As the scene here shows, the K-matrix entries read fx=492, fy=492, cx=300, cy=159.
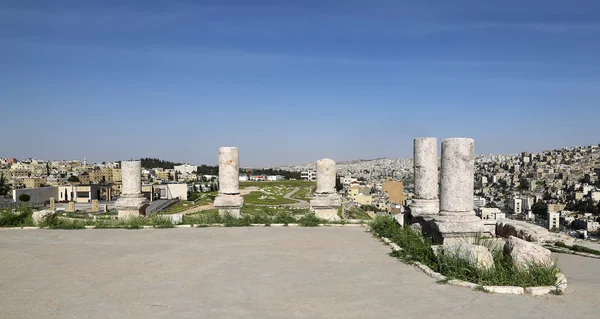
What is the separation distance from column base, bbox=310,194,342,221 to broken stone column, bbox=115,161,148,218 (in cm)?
557

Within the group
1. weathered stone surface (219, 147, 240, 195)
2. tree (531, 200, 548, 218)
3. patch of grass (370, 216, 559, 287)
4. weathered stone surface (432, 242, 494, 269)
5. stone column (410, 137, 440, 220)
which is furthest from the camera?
tree (531, 200, 548, 218)

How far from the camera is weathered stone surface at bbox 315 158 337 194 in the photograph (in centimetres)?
1595

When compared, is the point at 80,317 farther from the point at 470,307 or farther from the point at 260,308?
the point at 470,307

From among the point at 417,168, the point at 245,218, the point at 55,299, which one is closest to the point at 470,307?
the point at 55,299

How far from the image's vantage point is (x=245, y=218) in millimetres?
14422

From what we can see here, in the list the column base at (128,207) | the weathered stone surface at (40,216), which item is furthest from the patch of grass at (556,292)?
the weathered stone surface at (40,216)

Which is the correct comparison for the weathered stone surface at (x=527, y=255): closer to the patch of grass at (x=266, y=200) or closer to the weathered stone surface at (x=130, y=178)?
the weathered stone surface at (x=130, y=178)

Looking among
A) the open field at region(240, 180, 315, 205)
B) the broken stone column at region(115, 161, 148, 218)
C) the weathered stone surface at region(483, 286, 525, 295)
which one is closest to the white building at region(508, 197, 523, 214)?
the open field at region(240, 180, 315, 205)

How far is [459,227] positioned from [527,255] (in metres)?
2.61

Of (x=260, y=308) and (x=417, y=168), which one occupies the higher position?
(x=417, y=168)

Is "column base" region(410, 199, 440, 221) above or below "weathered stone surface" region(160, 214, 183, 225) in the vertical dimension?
above

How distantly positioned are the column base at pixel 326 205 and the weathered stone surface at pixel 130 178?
222 inches

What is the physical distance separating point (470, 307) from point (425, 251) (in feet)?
9.49

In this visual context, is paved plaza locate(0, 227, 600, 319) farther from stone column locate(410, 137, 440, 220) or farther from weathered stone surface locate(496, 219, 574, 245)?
stone column locate(410, 137, 440, 220)
